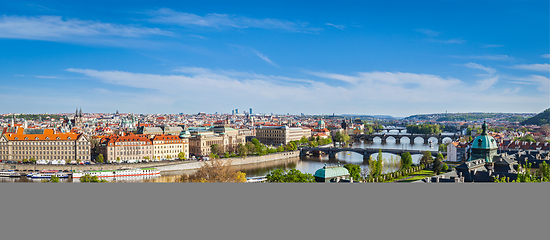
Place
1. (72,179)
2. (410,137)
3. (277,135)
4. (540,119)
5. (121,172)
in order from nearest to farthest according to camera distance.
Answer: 1. (72,179)
2. (121,172)
3. (540,119)
4. (277,135)
5. (410,137)

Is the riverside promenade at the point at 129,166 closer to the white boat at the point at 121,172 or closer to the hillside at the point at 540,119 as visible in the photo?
the white boat at the point at 121,172

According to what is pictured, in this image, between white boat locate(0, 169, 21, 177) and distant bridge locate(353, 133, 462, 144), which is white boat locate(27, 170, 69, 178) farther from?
distant bridge locate(353, 133, 462, 144)

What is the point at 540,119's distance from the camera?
22984 mm

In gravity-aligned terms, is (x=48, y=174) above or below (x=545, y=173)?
below

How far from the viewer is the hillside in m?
22.1

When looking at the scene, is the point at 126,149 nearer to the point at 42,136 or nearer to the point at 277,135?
the point at 42,136

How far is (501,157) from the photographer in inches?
440

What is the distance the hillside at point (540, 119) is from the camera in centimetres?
2215

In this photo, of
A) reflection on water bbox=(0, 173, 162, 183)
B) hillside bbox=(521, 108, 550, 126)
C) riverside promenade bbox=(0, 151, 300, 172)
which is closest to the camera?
reflection on water bbox=(0, 173, 162, 183)

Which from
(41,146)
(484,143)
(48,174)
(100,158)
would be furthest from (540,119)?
(41,146)

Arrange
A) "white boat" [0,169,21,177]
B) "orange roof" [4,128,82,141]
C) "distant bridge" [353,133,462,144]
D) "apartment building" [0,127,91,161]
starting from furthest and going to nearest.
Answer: "distant bridge" [353,133,462,144] → "orange roof" [4,128,82,141] → "apartment building" [0,127,91,161] → "white boat" [0,169,21,177]

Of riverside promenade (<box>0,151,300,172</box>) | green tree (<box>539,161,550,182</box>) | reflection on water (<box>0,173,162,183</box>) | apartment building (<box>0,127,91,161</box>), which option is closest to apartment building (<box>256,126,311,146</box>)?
riverside promenade (<box>0,151,300,172</box>)

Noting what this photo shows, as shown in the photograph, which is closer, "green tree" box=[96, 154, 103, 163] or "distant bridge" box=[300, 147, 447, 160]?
"green tree" box=[96, 154, 103, 163]

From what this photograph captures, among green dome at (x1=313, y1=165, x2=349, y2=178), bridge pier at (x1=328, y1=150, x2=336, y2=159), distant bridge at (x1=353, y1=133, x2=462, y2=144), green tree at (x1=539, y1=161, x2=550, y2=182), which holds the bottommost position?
bridge pier at (x1=328, y1=150, x2=336, y2=159)
